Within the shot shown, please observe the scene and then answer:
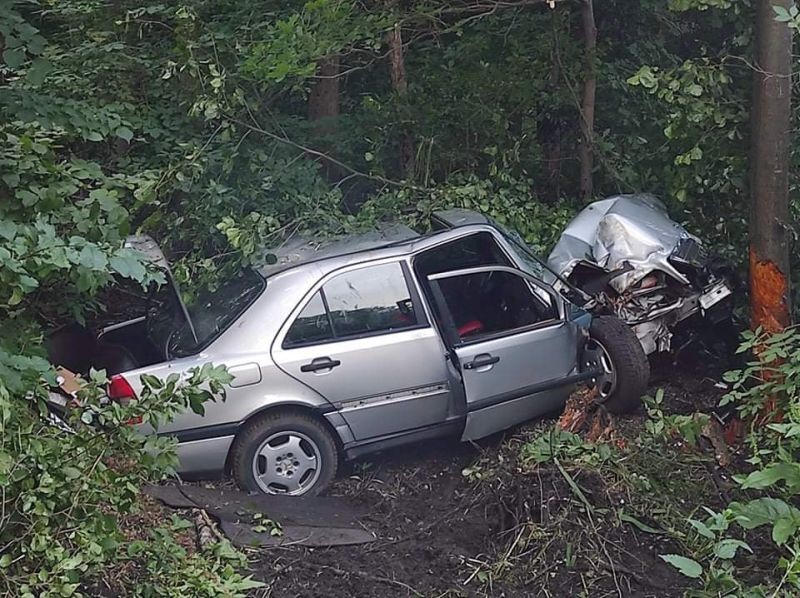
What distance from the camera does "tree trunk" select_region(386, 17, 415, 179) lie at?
8.86 meters

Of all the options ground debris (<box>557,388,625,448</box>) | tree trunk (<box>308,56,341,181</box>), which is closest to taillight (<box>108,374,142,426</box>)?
ground debris (<box>557,388,625,448</box>)

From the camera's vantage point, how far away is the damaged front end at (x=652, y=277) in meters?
6.78

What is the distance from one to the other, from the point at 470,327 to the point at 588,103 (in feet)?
12.2

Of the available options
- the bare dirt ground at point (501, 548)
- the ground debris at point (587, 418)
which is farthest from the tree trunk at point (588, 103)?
the bare dirt ground at point (501, 548)

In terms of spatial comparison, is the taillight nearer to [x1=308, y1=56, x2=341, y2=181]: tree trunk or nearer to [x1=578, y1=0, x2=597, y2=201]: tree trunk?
[x1=308, y1=56, x2=341, y2=181]: tree trunk

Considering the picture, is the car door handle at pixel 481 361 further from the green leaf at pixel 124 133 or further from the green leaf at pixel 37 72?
the green leaf at pixel 37 72

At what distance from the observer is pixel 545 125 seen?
379 inches

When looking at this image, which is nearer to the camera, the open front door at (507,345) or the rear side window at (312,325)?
the rear side window at (312,325)

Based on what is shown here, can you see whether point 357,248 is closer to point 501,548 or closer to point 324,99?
point 501,548

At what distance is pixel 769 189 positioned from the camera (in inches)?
233

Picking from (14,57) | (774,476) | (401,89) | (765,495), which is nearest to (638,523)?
(765,495)

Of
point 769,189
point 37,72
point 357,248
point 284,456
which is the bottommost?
point 284,456

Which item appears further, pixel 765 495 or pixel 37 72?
pixel 765 495

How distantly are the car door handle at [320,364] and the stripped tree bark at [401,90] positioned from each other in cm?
336
